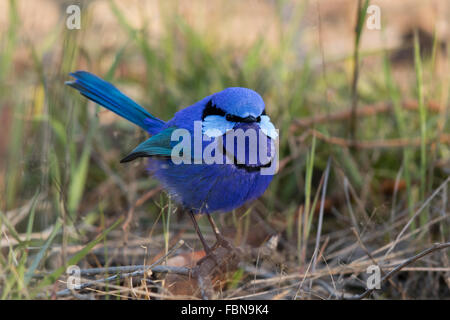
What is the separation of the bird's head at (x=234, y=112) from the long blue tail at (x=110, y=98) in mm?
487

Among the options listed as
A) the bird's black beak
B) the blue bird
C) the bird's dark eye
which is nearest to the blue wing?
the blue bird

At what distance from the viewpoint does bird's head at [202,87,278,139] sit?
6.87 feet

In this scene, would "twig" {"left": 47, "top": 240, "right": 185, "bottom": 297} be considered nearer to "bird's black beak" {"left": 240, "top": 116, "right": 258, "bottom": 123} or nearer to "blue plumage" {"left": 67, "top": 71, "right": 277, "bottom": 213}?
"blue plumage" {"left": 67, "top": 71, "right": 277, "bottom": 213}

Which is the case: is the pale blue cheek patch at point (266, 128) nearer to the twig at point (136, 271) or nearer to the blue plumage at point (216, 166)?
the blue plumage at point (216, 166)

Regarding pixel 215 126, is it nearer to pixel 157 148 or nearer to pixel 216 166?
pixel 216 166

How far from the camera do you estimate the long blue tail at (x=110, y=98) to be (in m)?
2.57

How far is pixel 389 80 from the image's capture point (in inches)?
129

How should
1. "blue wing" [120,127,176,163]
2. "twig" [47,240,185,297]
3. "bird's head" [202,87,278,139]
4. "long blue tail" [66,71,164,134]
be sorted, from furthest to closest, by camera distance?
"long blue tail" [66,71,164,134] < "blue wing" [120,127,176,163] < "bird's head" [202,87,278,139] < "twig" [47,240,185,297]

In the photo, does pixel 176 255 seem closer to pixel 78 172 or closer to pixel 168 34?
pixel 78 172

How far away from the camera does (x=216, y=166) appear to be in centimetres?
217

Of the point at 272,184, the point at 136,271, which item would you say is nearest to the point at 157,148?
the point at 136,271

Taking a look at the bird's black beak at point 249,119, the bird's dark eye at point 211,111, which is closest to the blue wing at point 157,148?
the bird's dark eye at point 211,111

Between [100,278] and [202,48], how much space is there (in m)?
2.10

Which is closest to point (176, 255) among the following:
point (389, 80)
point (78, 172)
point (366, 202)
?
point (78, 172)
